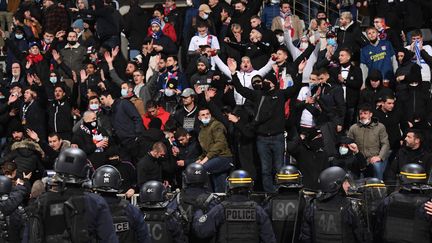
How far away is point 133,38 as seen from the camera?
77.6 ft

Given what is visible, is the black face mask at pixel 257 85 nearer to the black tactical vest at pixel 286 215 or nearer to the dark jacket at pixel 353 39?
the dark jacket at pixel 353 39

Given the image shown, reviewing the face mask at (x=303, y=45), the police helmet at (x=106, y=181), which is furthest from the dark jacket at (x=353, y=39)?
the police helmet at (x=106, y=181)

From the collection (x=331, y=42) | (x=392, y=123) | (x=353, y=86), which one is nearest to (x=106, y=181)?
(x=392, y=123)

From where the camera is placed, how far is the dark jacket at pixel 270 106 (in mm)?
18516

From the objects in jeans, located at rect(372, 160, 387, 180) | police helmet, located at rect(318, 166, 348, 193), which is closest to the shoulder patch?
police helmet, located at rect(318, 166, 348, 193)

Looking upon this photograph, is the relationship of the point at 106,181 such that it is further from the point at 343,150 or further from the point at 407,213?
the point at 343,150

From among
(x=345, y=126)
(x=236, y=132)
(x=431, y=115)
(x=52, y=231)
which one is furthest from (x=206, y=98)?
(x=52, y=231)

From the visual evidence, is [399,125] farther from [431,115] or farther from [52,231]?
[52,231]

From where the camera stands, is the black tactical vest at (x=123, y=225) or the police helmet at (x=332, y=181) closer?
the black tactical vest at (x=123, y=225)

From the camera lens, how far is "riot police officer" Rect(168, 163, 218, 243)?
14.0 meters

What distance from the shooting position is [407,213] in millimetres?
13297

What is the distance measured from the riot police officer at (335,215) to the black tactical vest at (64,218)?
324cm

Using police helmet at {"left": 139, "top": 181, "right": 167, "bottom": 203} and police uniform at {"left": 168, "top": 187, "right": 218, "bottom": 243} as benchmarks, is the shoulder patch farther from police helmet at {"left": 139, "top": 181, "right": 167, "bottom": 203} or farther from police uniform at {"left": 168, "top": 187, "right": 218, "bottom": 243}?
police helmet at {"left": 139, "top": 181, "right": 167, "bottom": 203}

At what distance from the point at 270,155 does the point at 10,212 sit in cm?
544
